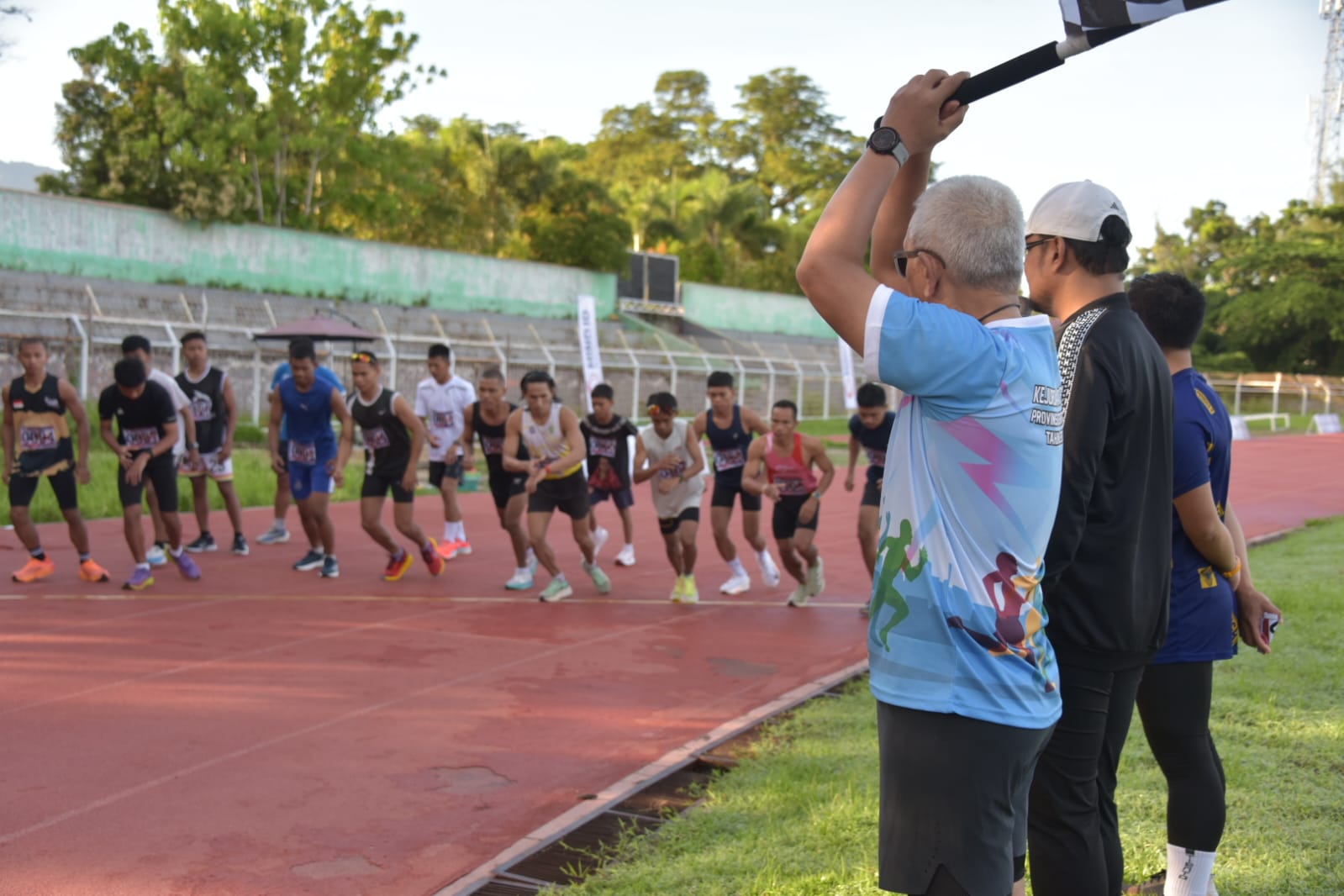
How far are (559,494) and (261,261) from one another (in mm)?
26523

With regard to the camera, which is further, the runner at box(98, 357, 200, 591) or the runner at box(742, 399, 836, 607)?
the runner at box(98, 357, 200, 591)

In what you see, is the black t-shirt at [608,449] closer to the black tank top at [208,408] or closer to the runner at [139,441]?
the runner at [139,441]

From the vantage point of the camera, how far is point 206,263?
3312cm

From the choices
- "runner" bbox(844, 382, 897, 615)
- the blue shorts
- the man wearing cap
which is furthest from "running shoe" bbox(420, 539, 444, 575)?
the man wearing cap

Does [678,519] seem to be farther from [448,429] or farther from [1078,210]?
[1078,210]

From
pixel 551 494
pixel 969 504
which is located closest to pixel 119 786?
pixel 969 504

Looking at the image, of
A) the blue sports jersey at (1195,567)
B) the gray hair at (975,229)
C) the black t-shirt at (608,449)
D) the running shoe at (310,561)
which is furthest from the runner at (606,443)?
the gray hair at (975,229)

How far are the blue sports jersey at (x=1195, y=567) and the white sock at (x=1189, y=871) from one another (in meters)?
0.61

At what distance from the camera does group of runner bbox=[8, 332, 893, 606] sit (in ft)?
32.9

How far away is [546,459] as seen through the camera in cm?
1035

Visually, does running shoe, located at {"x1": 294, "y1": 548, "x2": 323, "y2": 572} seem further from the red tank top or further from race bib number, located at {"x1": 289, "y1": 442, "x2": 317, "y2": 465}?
the red tank top

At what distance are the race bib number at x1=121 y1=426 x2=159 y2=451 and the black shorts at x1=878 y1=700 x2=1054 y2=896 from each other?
9262mm

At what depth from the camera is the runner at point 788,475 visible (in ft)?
32.7

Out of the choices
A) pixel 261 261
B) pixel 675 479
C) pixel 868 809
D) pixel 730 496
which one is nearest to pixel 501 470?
pixel 675 479
